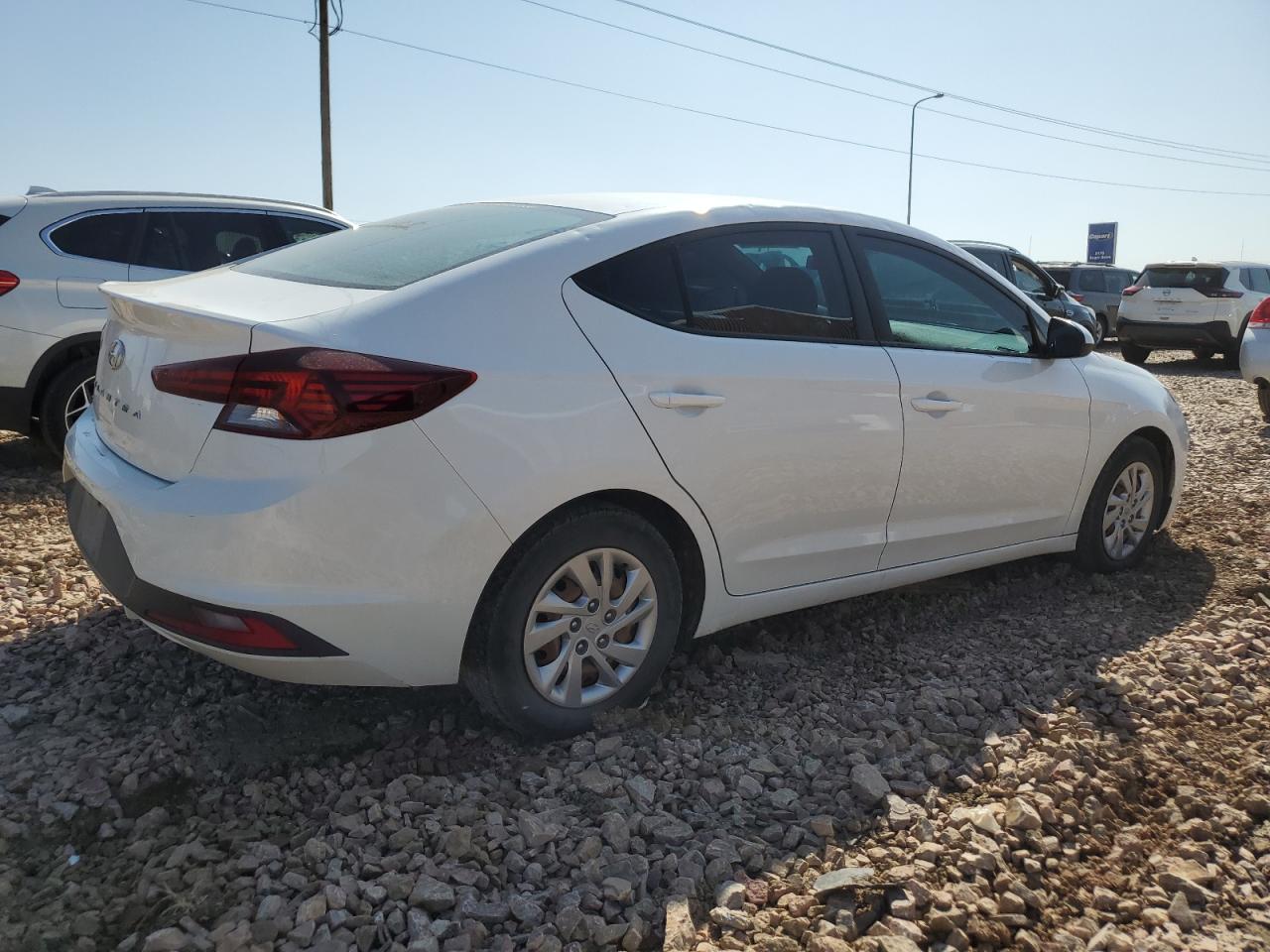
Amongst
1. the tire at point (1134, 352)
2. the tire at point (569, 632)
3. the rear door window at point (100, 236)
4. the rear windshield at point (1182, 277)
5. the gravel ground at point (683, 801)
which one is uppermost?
the rear windshield at point (1182, 277)

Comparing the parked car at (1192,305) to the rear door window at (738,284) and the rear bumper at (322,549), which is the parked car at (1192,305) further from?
the rear bumper at (322,549)

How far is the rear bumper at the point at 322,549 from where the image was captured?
2.64m

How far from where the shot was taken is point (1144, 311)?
631 inches

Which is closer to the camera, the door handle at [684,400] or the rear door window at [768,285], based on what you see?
the door handle at [684,400]

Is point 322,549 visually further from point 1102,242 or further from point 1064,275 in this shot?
point 1102,242

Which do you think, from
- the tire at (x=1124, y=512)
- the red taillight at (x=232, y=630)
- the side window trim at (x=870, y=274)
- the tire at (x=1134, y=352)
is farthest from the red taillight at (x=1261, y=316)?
the red taillight at (x=232, y=630)

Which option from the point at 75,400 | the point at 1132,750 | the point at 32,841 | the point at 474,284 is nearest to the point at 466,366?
the point at 474,284

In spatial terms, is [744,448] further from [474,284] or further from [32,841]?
[32,841]

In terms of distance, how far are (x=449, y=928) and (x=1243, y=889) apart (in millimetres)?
1918

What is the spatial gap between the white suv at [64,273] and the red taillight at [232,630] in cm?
371

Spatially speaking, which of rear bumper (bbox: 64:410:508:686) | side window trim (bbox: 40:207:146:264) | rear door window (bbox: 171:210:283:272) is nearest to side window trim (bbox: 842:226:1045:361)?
rear bumper (bbox: 64:410:508:686)

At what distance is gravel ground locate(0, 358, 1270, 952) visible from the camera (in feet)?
8.00

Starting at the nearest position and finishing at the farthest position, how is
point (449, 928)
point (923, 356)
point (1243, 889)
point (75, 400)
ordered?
point (449, 928) < point (1243, 889) < point (923, 356) < point (75, 400)

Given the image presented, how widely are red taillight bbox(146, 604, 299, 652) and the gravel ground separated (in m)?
0.47
